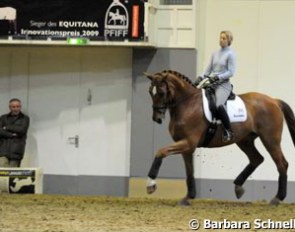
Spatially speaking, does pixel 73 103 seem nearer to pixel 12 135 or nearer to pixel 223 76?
pixel 12 135

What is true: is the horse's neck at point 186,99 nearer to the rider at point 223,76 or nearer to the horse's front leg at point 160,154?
the rider at point 223,76

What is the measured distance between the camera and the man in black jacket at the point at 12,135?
41.8 feet

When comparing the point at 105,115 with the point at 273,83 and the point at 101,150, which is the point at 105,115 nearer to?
the point at 101,150

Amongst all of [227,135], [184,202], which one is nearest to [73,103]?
[184,202]

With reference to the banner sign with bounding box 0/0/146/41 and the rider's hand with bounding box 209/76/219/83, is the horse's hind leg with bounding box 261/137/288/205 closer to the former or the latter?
the rider's hand with bounding box 209/76/219/83

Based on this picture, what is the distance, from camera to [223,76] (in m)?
9.38

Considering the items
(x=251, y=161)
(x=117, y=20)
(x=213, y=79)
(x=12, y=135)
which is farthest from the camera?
(x=12, y=135)

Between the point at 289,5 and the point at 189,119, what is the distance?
4.73 metres

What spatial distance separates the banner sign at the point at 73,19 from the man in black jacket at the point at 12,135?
4.98ft

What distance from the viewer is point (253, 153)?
10188 millimetres

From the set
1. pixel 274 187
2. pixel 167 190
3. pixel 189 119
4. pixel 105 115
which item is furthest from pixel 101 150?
pixel 189 119

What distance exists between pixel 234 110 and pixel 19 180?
4.53 meters

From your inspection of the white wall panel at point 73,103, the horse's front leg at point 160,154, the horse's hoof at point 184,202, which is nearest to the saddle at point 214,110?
the horse's front leg at point 160,154

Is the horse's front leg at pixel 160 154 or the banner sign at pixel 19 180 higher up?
the horse's front leg at pixel 160 154
